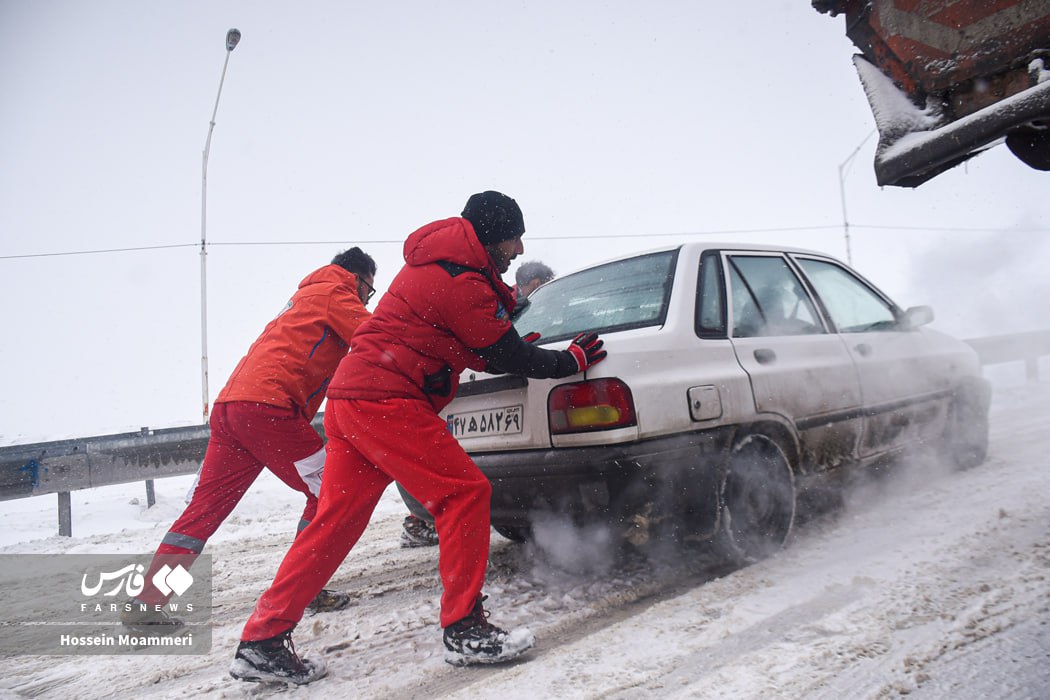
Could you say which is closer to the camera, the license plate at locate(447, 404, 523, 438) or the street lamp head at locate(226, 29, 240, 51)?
the license plate at locate(447, 404, 523, 438)

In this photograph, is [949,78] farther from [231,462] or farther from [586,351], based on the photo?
→ [231,462]

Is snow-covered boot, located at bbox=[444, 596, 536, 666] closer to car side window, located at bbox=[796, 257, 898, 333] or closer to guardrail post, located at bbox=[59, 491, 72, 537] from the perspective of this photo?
car side window, located at bbox=[796, 257, 898, 333]

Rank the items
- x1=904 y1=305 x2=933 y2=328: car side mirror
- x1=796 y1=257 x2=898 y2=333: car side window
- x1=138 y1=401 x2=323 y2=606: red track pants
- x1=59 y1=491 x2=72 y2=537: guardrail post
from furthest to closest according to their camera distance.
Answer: x1=59 y1=491 x2=72 y2=537: guardrail post < x1=904 y1=305 x2=933 y2=328: car side mirror < x1=796 y1=257 x2=898 y2=333: car side window < x1=138 y1=401 x2=323 y2=606: red track pants

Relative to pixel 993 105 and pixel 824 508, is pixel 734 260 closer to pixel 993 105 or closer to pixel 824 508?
pixel 993 105

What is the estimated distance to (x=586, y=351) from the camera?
2.44 meters

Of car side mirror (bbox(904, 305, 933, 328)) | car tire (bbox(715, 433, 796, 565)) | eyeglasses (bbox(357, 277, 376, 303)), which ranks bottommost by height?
car tire (bbox(715, 433, 796, 565))

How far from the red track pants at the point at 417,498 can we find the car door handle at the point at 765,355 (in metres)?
1.59

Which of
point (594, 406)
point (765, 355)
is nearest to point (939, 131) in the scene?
point (765, 355)

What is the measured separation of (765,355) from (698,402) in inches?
25.2

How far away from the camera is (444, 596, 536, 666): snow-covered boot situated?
81.7 inches

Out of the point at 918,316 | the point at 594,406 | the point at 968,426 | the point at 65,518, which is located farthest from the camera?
the point at 65,518

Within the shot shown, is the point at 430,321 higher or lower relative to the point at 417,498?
higher

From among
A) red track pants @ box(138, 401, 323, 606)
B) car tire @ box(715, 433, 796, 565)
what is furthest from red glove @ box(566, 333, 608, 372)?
red track pants @ box(138, 401, 323, 606)

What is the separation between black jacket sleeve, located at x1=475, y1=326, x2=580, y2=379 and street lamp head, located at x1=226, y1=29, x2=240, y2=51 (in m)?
12.3
